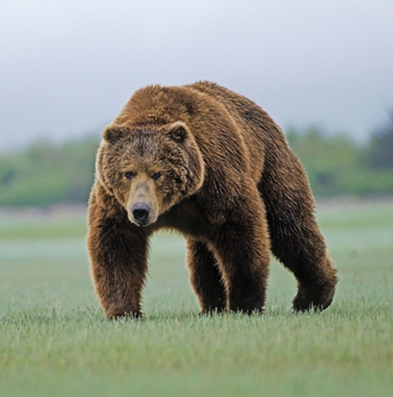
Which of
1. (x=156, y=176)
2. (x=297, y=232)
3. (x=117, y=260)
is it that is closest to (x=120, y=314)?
(x=117, y=260)

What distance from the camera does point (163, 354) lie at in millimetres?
4816

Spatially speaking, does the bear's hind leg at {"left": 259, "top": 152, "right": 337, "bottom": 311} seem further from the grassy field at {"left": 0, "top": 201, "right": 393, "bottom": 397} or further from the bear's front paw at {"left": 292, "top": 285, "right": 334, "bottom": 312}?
the grassy field at {"left": 0, "top": 201, "right": 393, "bottom": 397}

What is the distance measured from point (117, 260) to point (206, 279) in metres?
1.35

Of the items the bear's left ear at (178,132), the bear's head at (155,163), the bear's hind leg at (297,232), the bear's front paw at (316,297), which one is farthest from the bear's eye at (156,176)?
the bear's front paw at (316,297)

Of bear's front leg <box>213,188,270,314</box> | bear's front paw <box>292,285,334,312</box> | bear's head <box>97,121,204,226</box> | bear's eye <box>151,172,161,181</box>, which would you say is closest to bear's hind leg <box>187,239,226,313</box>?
bear's front paw <box>292,285,334,312</box>

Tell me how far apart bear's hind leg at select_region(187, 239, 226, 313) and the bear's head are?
147cm

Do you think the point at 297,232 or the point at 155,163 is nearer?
the point at 155,163

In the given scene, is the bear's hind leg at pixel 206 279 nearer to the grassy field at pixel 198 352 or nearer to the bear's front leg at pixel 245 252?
the grassy field at pixel 198 352

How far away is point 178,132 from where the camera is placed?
21.4ft

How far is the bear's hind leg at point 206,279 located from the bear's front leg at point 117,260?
1137mm

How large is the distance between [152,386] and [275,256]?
4.14 m

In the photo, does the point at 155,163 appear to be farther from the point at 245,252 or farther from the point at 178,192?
the point at 245,252

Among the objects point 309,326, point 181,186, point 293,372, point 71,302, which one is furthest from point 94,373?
point 71,302

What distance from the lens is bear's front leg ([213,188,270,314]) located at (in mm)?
6898
